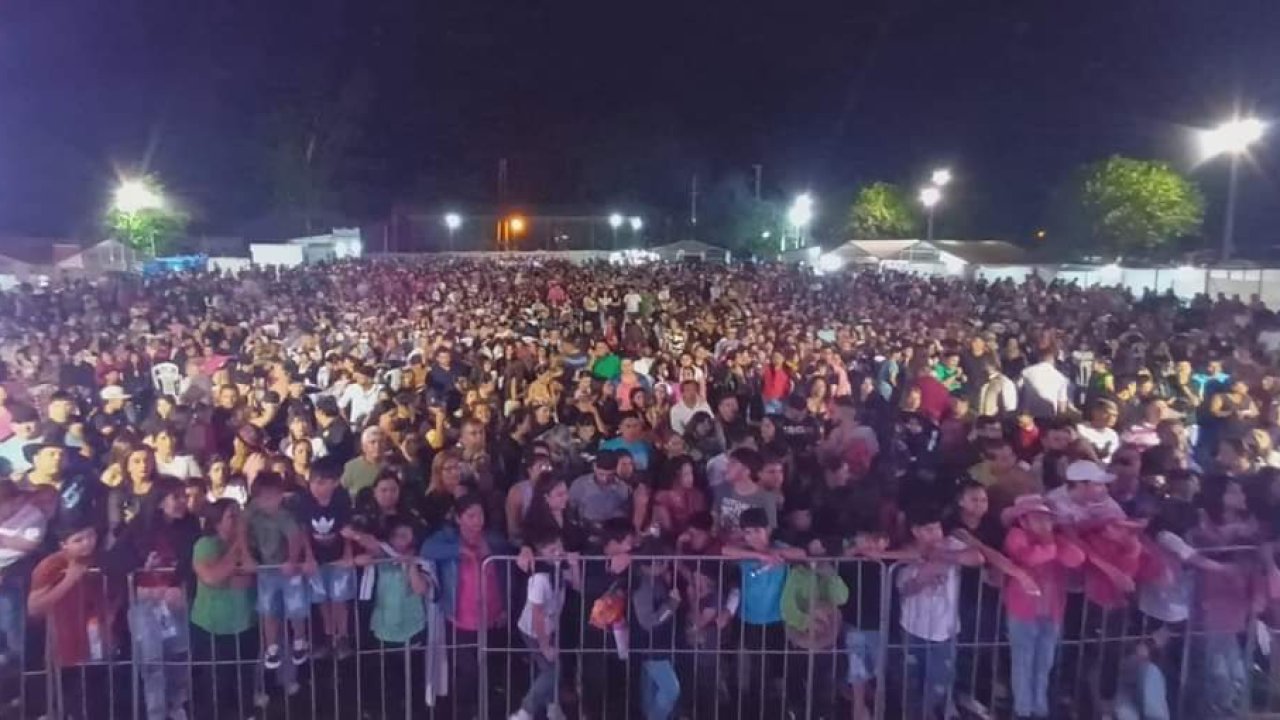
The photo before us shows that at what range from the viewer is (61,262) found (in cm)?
3775

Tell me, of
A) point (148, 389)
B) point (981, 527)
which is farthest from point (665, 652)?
point (148, 389)

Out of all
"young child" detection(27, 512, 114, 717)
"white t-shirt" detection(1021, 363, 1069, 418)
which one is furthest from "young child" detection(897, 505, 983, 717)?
"white t-shirt" detection(1021, 363, 1069, 418)

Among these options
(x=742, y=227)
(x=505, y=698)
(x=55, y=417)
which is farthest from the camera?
(x=742, y=227)

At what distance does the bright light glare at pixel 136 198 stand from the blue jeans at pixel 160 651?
44892mm

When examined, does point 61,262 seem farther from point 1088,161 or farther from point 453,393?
point 1088,161

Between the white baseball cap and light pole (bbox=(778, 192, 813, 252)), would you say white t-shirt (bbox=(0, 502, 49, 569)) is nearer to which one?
the white baseball cap

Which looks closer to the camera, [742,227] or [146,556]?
[146,556]

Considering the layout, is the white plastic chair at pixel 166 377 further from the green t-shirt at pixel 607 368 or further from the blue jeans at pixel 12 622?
the blue jeans at pixel 12 622

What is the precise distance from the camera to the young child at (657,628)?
5473 millimetres

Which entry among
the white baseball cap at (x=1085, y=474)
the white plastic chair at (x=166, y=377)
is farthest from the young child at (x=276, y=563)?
the white plastic chair at (x=166, y=377)

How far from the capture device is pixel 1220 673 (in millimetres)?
5582

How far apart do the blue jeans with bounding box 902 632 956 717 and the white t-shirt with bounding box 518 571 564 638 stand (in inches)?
71.3

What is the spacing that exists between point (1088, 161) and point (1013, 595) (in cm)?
5467

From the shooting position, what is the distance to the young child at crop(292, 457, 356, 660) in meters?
5.63
